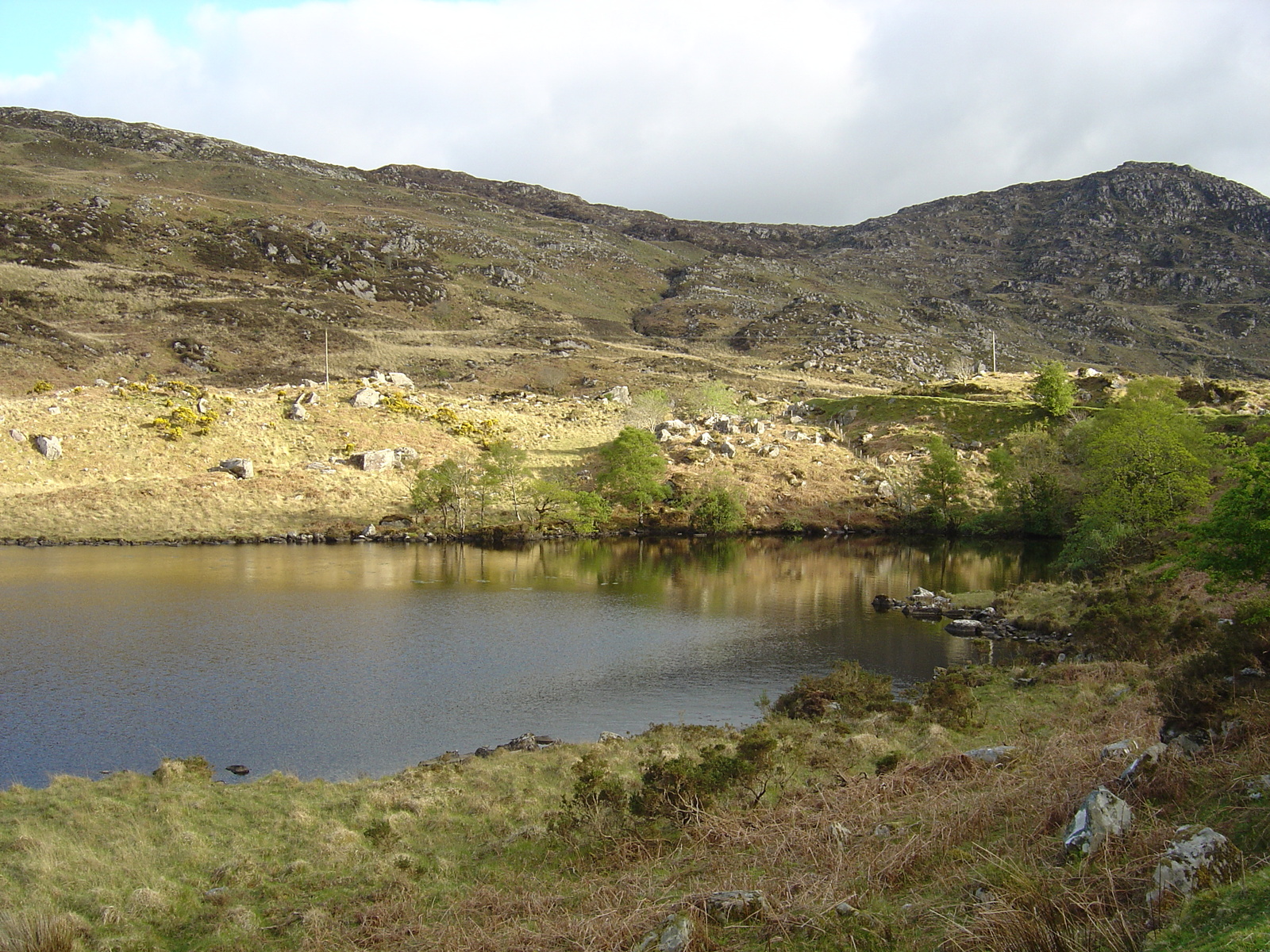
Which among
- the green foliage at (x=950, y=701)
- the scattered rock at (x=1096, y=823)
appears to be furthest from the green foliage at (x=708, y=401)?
the scattered rock at (x=1096, y=823)

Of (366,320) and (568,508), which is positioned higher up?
(366,320)

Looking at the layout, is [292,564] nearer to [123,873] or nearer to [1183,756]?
[123,873]

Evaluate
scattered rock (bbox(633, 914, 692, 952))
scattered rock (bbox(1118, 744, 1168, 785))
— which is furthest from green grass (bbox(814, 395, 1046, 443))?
scattered rock (bbox(633, 914, 692, 952))

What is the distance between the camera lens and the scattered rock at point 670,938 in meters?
7.75

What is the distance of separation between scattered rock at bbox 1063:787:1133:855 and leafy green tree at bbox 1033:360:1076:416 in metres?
79.0

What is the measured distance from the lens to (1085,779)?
10.5m

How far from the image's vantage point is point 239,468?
230ft

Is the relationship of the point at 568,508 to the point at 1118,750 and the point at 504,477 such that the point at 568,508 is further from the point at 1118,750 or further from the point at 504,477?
the point at 1118,750

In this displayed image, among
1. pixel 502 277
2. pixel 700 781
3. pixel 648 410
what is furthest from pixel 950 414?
pixel 502 277

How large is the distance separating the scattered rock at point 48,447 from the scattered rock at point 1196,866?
269 ft

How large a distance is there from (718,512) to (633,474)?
842cm

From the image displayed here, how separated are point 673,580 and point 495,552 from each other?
17347mm

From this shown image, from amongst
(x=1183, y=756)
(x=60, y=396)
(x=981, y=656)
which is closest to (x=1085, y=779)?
(x=1183, y=756)

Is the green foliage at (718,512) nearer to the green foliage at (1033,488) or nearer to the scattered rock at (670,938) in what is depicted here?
the green foliage at (1033,488)
